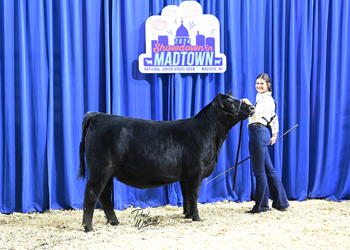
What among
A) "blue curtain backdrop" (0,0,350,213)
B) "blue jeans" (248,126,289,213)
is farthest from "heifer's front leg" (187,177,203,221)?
"blue curtain backdrop" (0,0,350,213)

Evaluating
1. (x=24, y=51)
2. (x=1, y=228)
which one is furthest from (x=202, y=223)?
(x=24, y=51)

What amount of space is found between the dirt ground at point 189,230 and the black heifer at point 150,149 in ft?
0.75

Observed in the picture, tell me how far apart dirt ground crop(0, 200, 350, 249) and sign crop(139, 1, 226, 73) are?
160 cm

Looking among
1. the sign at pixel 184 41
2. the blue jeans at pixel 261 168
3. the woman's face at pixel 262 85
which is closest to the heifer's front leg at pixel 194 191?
the blue jeans at pixel 261 168

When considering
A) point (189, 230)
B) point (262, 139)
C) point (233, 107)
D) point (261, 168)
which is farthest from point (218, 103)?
point (189, 230)

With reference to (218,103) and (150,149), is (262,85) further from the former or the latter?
(150,149)

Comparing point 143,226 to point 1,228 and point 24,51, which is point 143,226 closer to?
point 1,228

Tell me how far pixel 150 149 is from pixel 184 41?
1.73 metres

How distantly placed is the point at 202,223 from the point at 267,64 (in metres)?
2.23

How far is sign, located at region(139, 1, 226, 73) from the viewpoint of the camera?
Result: 3930 millimetres

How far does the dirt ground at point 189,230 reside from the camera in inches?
89.6

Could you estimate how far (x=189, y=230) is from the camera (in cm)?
263

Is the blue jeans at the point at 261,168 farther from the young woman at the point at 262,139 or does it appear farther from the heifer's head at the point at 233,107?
the heifer's head at the point at 233,107

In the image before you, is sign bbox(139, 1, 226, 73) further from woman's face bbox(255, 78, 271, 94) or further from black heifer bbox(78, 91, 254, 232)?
black heifer bbox(78, 91, 254, 232)
